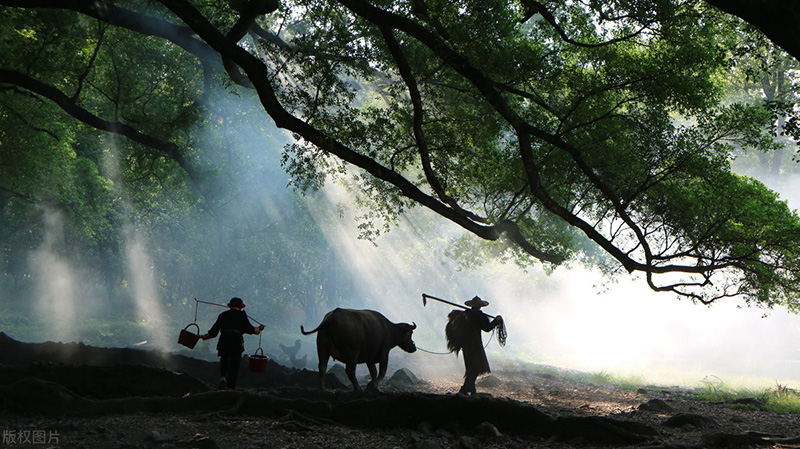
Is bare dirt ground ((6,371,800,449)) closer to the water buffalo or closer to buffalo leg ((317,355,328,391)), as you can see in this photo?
buffalo leg ((317,355,328,391))

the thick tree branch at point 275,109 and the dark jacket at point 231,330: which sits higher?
the thick tree branch at point 275,109

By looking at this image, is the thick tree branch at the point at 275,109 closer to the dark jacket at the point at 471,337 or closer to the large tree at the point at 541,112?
the large tree at the point at 541,112

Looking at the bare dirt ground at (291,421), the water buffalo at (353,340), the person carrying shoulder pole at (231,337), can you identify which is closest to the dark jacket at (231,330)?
the person carrying shoulder pole at (231,337)

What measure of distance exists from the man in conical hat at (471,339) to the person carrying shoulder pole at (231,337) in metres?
4.32

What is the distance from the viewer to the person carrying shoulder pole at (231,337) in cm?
1068

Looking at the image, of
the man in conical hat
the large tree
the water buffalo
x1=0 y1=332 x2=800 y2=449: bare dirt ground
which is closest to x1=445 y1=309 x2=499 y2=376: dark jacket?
the man in conical hat

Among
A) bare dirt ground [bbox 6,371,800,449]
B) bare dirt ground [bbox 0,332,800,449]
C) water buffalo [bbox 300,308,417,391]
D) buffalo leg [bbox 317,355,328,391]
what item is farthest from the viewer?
water buffalo [bbox 300,308,417,391]

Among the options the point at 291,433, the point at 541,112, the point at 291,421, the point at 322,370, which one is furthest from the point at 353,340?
the point at 541,112

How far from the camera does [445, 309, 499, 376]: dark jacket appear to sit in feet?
41.7

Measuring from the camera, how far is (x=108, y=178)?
2573 centimetres

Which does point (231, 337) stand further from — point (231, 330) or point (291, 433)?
point (291, 433)

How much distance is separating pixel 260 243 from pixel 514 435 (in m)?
29.7

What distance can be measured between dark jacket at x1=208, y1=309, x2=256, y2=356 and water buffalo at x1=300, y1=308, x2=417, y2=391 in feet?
4.04

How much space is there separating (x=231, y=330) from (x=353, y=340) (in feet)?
7.91
